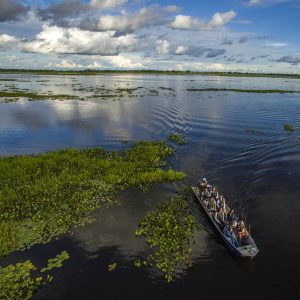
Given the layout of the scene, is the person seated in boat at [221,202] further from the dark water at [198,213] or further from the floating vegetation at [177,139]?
the floating vegetation at [177,139]

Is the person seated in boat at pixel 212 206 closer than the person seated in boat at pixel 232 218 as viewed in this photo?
No

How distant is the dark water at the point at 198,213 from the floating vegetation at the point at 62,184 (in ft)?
5.28

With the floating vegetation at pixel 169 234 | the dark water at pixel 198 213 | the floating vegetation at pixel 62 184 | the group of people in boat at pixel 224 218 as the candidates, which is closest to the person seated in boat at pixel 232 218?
the group of people in boat at pixel 224 218

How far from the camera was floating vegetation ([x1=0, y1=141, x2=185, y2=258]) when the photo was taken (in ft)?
76.2

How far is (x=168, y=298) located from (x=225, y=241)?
681 centimetres

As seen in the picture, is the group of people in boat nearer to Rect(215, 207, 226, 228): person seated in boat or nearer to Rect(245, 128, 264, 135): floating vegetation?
Rect(215, 207, 226, 228): person seated in boat

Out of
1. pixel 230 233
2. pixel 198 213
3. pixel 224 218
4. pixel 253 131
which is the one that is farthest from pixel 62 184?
pixel 253 131

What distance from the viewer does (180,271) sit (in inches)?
742

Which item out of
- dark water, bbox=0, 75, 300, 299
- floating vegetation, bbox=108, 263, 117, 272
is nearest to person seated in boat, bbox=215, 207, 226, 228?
dark water, bbox=0, 75, 300, 299

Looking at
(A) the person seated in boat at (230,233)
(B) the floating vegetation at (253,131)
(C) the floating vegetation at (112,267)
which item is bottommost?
(C) the floating vegetation at (112,267)

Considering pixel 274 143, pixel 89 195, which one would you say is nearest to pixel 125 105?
pixel 274 143

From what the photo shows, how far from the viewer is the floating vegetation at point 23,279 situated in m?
16.8

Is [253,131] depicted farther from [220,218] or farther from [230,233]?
[230,233]

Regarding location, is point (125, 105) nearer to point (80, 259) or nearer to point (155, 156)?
point (155, 156)
